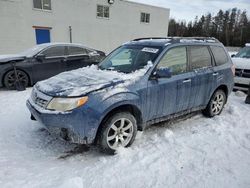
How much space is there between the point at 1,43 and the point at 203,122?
47.1ft

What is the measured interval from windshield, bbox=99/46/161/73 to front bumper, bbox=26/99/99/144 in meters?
1.18

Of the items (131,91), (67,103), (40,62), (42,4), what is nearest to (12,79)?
(40,62)

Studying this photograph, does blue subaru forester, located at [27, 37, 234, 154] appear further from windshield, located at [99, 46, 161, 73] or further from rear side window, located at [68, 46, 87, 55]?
rear side window, located at [68, 46, 87, 55]

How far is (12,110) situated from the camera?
5.09m

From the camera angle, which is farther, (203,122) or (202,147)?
(203,122)

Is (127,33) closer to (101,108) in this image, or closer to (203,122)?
(203,122)

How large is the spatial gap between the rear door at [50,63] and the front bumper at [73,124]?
4.41 m

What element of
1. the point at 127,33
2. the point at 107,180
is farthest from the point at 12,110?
the point at 127,33

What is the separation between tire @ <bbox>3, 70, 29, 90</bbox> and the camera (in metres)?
6.72

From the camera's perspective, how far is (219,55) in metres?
4.91

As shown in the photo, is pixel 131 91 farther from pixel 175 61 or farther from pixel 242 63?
pixel 242 63

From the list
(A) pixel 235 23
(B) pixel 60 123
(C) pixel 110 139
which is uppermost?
(A) pixel 235 23

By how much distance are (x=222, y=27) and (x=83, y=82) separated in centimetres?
6555

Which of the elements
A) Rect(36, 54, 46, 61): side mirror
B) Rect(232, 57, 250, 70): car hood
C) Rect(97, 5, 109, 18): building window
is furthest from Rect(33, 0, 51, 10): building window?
Rect(232, 57, 250, 70): car hood
